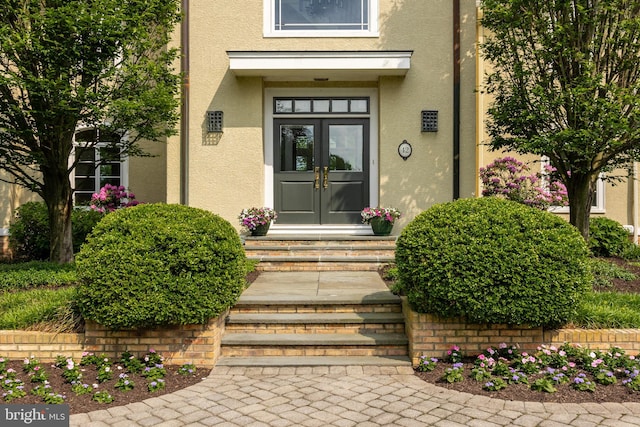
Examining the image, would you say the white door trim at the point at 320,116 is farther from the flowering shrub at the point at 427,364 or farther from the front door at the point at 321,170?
the flowering shrub at the point at 427,364

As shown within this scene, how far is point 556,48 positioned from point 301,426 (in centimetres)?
606

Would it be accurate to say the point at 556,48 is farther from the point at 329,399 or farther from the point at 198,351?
the point at 198,351

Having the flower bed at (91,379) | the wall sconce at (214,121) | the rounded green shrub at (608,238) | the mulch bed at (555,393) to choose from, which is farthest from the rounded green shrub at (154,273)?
the rounded green shrub at (608,238)

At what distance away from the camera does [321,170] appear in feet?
30.2

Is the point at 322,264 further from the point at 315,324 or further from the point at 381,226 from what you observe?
the point at 315,324

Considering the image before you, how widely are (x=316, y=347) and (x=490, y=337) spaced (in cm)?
171

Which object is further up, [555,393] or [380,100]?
[380,100]

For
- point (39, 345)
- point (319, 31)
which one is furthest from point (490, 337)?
point (319, 31)

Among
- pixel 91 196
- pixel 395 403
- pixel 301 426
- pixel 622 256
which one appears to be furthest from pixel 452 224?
pixel 91 196

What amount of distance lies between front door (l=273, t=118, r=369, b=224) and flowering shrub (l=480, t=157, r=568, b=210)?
2309mm

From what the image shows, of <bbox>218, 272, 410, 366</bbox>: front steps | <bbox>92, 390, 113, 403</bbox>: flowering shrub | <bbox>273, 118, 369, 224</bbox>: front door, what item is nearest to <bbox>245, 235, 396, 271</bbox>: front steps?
<bbox>273, 118, 369, 224</bbox>: front door

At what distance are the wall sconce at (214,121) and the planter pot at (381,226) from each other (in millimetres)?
3356

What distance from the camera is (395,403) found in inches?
145

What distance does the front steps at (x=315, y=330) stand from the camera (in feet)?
15.4
